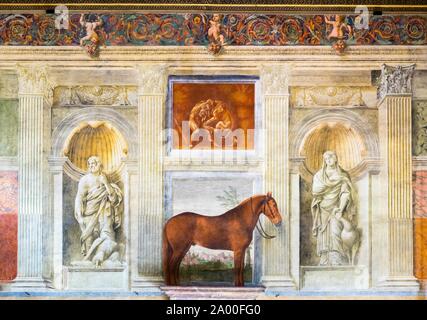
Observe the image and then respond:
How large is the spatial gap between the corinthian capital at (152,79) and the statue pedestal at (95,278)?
9.27 ft

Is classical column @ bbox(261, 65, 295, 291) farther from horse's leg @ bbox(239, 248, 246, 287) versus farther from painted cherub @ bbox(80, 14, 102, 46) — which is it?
painted cherub @ bbox(80, 14, 102, 46)

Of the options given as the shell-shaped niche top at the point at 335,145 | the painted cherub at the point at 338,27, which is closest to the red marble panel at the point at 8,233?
the shell-shaped niche top at the point at 335,145

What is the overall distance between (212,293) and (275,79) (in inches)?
138

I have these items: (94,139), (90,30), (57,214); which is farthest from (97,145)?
(90,30)

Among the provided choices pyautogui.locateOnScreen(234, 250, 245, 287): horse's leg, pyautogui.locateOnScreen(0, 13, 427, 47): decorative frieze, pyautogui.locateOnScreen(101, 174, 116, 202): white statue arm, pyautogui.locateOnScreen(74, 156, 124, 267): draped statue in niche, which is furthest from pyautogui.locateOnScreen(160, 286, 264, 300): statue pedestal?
pyautogui.locateOnScreen(0, 13, 427, 47): decorative frieze

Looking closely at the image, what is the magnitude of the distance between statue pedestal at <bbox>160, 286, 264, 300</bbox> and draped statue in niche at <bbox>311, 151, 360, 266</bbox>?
1218mm

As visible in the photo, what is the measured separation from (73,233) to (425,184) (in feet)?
18.3

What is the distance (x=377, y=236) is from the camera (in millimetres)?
12750

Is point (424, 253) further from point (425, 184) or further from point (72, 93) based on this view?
point (72, 93)

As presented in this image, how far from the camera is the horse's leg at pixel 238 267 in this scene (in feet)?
41.5

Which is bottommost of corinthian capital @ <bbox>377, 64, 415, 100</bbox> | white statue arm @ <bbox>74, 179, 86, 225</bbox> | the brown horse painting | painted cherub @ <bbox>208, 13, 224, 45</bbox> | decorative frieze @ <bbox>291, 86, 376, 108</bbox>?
the brown horse painting

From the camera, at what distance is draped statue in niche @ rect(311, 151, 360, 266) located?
12773 millimetres
